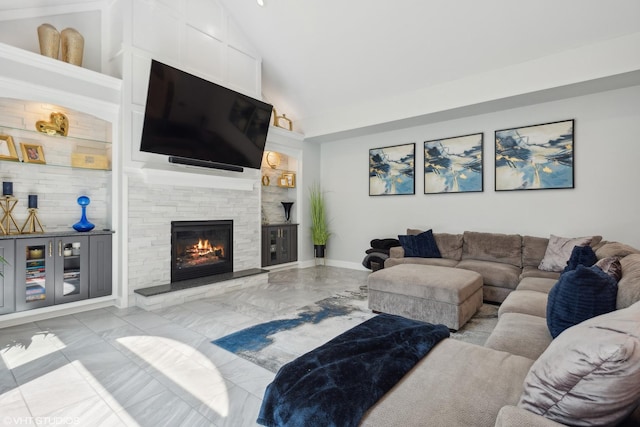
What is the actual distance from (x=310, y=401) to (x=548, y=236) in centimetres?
438

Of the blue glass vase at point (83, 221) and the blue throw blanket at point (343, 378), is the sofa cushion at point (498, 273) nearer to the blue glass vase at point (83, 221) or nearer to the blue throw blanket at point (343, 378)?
the blue throw blanket at point (343, 378)

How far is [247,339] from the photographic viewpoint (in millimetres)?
2807

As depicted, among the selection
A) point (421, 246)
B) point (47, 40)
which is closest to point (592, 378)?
point (421, 246)

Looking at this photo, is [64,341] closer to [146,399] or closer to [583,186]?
[146,399]

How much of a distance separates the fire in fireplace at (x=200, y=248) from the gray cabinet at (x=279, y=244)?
0.95 m

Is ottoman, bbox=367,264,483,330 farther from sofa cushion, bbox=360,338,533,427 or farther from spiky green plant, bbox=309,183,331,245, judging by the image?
spiky green plant, bbox=309,183,331,245

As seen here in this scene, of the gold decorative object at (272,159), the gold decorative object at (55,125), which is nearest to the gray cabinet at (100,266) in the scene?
the gold decorative object at (55,125)

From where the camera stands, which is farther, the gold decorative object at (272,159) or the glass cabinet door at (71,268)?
the gold decorative object at (272,159)

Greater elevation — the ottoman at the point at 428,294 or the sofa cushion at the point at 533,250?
the sofa cushion at the point at 533,250

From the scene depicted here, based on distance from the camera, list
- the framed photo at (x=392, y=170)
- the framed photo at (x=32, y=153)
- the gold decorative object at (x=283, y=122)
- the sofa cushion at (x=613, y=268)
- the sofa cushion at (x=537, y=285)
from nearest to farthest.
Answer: the sofa cushion at (x=613, y=268), the sofa cushion at (x=537, y=285), the framed photo at (x=32, y=153), the framed photo at (x=392, y=170), the gold decorative object at (x=283, y=122)

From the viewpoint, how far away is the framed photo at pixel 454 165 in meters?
4.83

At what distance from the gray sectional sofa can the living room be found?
107 inches

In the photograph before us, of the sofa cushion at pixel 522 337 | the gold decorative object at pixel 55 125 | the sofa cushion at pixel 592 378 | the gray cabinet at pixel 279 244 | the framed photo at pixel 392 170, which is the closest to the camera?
the sofa cushion at pixel 592 378

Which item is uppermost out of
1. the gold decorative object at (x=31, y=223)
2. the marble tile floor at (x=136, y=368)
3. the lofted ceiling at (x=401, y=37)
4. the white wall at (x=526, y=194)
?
the lofted ceiling at (x=401, y=37)
